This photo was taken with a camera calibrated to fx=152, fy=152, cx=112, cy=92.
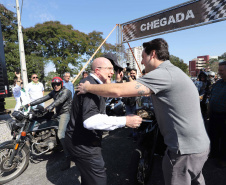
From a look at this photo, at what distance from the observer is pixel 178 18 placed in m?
5.20

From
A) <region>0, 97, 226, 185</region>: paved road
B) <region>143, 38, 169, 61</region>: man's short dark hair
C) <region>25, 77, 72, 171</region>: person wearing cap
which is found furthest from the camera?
<region>25, 77, 72, 171</region>: person wearing cap

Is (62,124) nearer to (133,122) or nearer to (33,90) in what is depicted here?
(133,122)

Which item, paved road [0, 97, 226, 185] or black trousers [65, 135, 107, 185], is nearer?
black trousers [65, 135, 107, 185]

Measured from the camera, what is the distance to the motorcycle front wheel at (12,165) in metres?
2.75

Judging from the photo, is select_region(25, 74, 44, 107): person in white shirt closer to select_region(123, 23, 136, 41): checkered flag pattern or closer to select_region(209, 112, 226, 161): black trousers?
select_region(123, 23, 136, 41): checkered flag pattern

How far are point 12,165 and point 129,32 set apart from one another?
621cm

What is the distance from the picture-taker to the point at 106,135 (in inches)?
194

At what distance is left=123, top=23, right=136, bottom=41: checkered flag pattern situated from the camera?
6.59 m

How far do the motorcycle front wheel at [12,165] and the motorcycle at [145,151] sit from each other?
2.09 meters

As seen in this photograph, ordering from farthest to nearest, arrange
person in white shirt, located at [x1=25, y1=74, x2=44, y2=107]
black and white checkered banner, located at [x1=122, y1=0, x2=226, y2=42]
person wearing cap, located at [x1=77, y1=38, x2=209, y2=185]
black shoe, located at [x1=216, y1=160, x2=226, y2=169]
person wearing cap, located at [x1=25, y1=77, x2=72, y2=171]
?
1. person in white shirt, located at [x1=25, y1=74, x2=44, y2=107]
2. black and white checkered banner, located at [x1=122, y1=0, x2=226, y2=42]
3. person wearing cap, located at [x1=25, y1=77, x2=72, y2=171]
4. black shoe, located at [x1=216, y1=160, x2=226, y2=169]
5. person wearing cap, located at [x1=77, y1=38, x2=209, y2=185]

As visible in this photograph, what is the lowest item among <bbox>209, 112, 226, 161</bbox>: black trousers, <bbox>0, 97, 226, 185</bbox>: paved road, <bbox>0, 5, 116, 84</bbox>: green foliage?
<bbox>0, 97, 226, 185</bbox>: paved road

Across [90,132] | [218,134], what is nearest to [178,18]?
[218,134]

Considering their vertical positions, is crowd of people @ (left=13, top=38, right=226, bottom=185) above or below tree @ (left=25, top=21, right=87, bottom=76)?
below

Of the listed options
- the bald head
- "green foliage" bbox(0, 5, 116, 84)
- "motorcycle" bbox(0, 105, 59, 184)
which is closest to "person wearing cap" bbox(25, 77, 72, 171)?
"motorcycle" bbox(0, 105, 59, 184)
